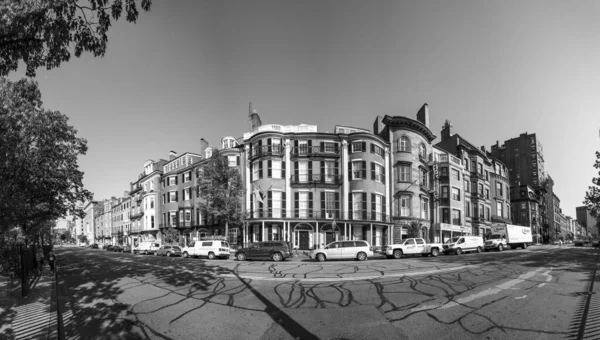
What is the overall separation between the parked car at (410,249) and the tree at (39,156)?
2404 cm

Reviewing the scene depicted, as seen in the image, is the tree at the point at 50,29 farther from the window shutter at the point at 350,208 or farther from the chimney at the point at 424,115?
the chimney at the point at 424,115

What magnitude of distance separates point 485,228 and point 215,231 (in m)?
46.5

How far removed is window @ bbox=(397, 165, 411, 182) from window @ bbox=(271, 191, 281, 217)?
16.4m

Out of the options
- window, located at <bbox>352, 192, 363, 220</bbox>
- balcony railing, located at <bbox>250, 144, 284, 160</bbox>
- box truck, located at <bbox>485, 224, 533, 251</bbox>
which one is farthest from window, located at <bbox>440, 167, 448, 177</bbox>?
balcony railing, located at <bbox>250, 144, 284, 160</bbox>

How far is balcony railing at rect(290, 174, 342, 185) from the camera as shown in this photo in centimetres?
3555

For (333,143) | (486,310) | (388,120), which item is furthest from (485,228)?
(486,310)

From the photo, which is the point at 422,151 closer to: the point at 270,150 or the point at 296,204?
the point at 296,204

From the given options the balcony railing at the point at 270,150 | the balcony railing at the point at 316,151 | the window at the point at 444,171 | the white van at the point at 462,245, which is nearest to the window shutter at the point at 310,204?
the balcony railing at the point at 316,151

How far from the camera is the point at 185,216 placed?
47.9m

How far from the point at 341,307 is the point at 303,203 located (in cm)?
2716

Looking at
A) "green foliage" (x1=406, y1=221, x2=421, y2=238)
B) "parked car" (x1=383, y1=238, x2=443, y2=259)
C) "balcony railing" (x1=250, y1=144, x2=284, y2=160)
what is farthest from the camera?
"green foliage" (x1=406, y1=221, x2=421, y2=238)

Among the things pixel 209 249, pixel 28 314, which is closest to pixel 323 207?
pixel 209 249

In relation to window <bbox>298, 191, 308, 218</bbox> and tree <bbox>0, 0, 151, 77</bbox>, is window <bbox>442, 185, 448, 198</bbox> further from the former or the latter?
tree <bbox>0, 0, 151, 77</bbox>

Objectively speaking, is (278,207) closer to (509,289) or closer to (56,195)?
(56,195)
